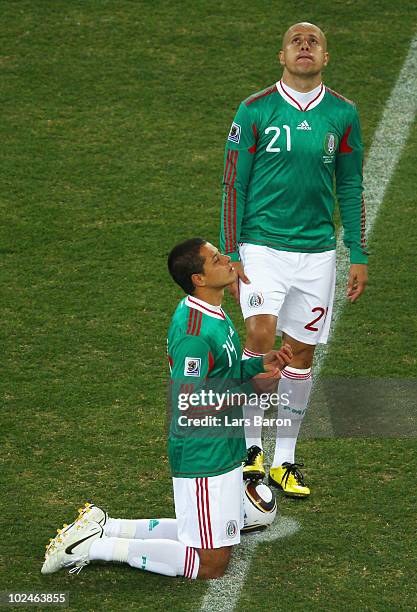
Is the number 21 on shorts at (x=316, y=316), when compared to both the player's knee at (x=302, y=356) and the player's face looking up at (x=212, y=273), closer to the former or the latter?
the player's knee at (x=302, y=356)

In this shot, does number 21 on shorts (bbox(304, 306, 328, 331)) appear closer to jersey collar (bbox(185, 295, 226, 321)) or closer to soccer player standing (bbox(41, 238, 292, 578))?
soccer player standing (bbox(41, 238, 292, 578))

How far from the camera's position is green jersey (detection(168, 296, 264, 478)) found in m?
5.36

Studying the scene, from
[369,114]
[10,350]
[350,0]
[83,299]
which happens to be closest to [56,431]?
[10,350]

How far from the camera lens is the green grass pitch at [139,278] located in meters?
5.77

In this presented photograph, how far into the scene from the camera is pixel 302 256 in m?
6.30

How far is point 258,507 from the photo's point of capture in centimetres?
599

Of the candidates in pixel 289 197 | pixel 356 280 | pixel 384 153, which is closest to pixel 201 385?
pixel 289 197

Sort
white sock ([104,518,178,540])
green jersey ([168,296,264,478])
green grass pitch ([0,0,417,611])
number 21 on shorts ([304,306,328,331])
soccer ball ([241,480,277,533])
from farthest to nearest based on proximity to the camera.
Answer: number 21 on shorts ([304,306,328,331]) < soccer ball ([241,480,277,533]) < green grass pitch ([0,0,417,611]) < white sock ([104,518,178,540]) < green jersey ([168,296,264,478])

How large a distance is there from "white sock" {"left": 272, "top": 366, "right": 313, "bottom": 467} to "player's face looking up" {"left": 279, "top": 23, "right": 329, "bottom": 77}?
147cm

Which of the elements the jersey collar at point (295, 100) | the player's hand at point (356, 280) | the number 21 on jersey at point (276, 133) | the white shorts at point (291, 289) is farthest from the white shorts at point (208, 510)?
the jersey collar at point (295, 100)

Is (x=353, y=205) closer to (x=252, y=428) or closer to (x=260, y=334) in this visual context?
(x=260, y=334)

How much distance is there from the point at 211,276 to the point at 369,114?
16.5 ft

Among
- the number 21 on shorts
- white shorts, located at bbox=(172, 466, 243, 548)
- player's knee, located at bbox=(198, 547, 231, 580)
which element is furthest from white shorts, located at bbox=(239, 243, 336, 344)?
player's knee, located at bbox=(198, 547, 231, 580)

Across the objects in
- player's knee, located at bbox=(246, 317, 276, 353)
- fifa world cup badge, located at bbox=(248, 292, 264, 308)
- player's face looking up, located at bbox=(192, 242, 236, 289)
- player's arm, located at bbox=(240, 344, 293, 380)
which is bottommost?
player's knee, located at bbox=(246, 317, 276, 353)
